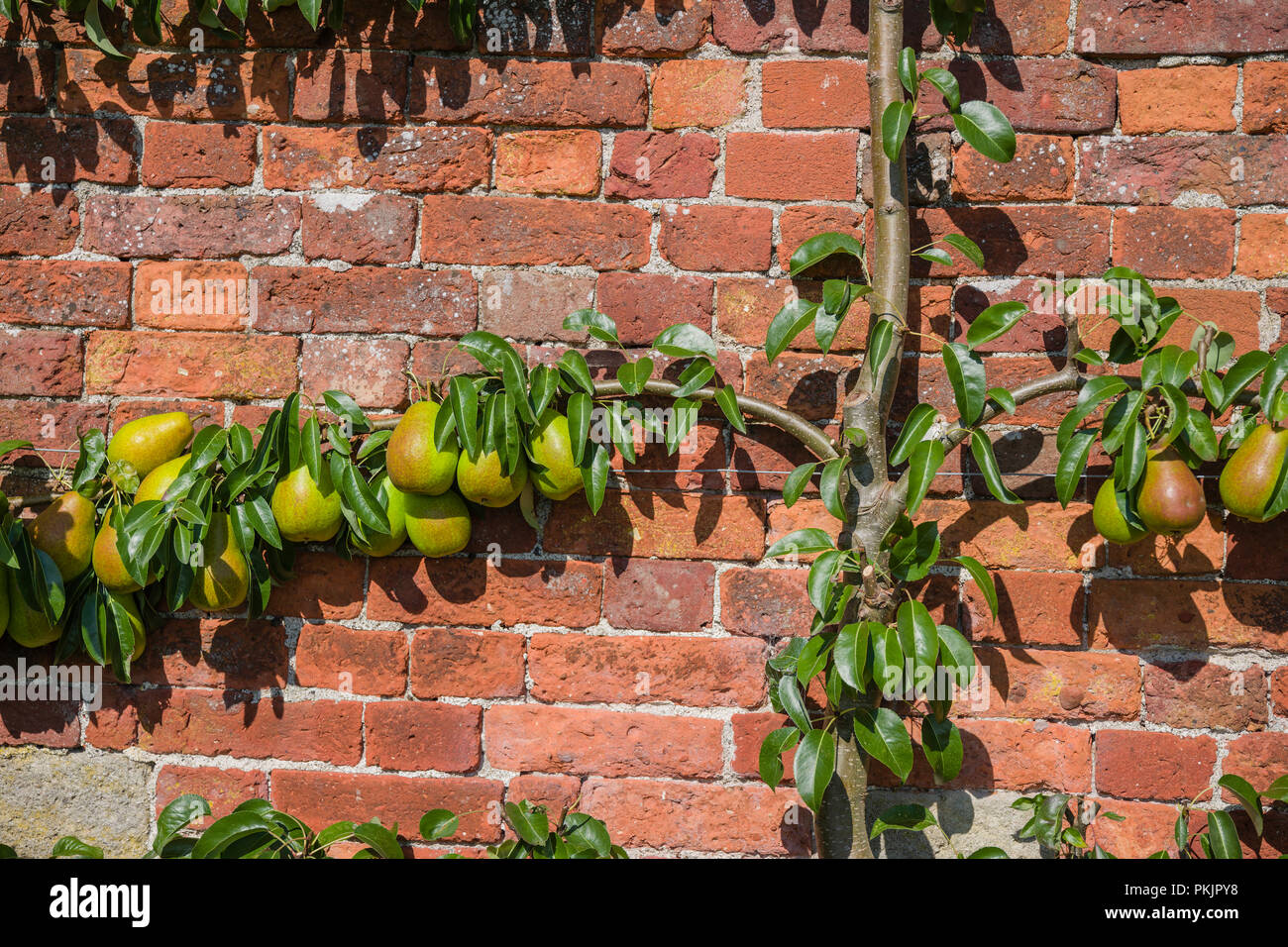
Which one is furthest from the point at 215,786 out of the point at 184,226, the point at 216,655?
the point at 184,226

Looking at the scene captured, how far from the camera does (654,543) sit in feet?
4.25

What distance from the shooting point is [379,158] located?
4.25 feet

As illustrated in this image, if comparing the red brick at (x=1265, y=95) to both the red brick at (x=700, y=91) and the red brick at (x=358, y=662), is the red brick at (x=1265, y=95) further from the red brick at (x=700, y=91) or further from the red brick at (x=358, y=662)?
the red brick at (x=358, y=662)

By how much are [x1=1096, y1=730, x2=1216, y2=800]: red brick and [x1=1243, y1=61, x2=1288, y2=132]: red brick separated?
84 centimetres

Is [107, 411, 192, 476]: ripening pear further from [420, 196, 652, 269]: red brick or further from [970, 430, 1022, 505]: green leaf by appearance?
[970, 430, 1022, 505]: green leaf

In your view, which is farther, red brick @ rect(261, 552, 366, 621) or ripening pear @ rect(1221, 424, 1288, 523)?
red brick @ rect(261, 552, 366, 621)

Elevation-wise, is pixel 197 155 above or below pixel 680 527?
above

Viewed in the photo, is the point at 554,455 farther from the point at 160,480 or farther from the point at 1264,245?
the point at 1264,245

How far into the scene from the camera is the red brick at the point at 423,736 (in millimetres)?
1299

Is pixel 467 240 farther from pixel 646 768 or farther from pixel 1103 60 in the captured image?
pixel 1103 60

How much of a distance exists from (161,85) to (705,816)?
1.29 m

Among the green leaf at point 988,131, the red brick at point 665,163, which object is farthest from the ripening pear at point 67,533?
the green leaf at point 988,131

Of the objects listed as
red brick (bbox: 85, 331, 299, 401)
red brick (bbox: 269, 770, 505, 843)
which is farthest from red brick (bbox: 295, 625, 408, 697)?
red brick (bbox: 85, 331, 299, 401)

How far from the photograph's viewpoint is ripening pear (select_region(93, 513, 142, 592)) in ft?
3.96
